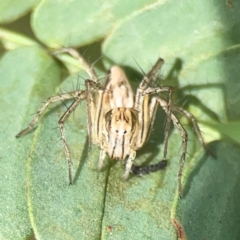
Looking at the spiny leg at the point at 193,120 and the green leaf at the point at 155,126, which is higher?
the green leaf at the point at 155,126

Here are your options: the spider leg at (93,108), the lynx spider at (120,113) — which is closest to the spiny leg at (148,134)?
the lynx spider at (120,113)

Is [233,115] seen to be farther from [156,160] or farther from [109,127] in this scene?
[109,127]

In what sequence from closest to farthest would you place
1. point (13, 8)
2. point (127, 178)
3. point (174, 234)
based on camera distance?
point (174, 234) < point (127, 178) < point (13, 8)

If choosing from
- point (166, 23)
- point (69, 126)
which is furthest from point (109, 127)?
point (166, 23)

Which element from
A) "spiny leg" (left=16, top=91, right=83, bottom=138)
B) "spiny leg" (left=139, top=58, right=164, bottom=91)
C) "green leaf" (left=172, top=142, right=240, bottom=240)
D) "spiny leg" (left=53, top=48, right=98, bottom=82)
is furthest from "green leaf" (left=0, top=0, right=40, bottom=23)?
"green leaf" (left=172, top=142, right=240, bottom=240)

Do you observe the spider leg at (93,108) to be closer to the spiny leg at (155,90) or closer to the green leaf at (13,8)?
the spiny leg at (155,90)

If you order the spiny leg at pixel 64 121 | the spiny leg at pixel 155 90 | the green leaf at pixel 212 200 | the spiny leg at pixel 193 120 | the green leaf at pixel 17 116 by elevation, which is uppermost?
the green leaf at pixel 17 116
